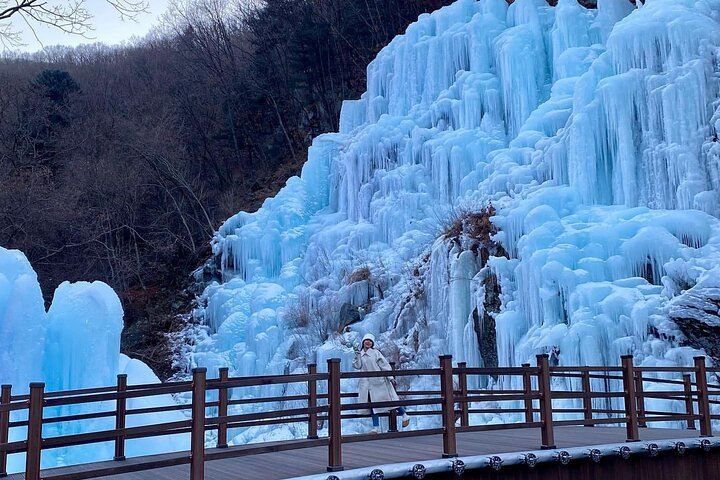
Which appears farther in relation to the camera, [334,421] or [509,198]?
[509,198]

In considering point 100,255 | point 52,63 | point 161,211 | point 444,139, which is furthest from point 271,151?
point 52,63

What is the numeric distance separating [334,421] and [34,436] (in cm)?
225

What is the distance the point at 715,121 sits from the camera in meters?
13.6

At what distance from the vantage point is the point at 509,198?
16.4 metres

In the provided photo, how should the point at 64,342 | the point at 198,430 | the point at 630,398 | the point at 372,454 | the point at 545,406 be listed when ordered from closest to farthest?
1. the point at 198,430
2. the point at 372,454
3. the point at 545,406
4. the point at 630,398
5. the point at 64,342

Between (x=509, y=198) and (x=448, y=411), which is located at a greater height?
(x=509, y=198)

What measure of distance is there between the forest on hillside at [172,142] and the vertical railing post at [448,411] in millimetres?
18291

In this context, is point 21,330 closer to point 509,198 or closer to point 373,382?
point 373,382

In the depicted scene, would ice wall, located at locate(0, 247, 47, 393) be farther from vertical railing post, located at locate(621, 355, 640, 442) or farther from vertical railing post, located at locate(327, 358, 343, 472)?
vertical railing post, located at locate(621, 355, 640, 442)

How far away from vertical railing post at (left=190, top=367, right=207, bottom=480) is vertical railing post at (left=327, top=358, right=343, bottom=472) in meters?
1.06

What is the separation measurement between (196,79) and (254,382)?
3429 centimetres

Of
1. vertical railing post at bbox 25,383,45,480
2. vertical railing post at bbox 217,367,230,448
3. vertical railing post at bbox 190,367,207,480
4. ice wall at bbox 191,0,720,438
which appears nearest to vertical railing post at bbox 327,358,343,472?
vertical railing post at bbox 190,367,207,480

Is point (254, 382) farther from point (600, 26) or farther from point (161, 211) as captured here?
point (161, 211)

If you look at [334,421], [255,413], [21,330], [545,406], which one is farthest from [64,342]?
[545,406]
